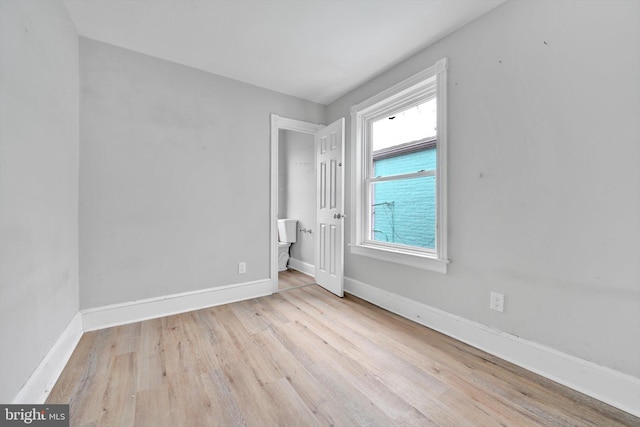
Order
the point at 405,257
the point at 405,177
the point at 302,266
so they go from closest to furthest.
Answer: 1. the point at 405,257
2. the point at 405,177
3. the point at 302,266

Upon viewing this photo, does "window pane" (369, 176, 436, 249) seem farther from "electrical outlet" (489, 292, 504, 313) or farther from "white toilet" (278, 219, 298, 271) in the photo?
"white toilet" (278, 219, 298, 271)

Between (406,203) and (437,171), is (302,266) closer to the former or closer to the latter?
(406,203)

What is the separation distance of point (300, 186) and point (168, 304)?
2.47 m

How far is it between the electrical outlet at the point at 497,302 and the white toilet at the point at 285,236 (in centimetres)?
291

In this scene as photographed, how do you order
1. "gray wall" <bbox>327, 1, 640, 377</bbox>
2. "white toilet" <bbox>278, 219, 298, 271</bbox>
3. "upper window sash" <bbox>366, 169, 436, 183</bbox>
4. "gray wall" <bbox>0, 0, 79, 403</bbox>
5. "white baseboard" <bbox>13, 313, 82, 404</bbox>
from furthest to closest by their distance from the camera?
"white toilet" <bbox>278, 219, 298, 271</bbox>, "upper window sash" <bbox>366, 169, 436, 183</bbox>, "gray wall" <bbox>327, 1, 640, 377</bbox>, "white baseboard" <bbox>13, 313, 82, 404</bbox>, "gray wall" <bbox>0, 0, 79, 403</bbox>

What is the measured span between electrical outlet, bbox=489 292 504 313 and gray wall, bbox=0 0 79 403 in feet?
8.47

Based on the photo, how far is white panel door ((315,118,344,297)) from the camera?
9.70 ft

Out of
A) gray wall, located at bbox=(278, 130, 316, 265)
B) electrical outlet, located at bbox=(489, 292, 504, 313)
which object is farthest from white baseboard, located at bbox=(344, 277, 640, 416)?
gray wall, located at bbox=(278, 130, 316, 265)

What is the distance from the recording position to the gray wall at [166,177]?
84.8 inches

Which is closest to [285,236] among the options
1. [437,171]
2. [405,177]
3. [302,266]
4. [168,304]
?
[302,266]

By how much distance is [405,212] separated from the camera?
2.57m

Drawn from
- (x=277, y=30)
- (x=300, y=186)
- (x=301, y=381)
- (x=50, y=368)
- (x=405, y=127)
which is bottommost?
(x=301, y=381)

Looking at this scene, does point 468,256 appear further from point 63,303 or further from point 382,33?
point 63,303

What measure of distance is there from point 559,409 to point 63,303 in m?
2.98
